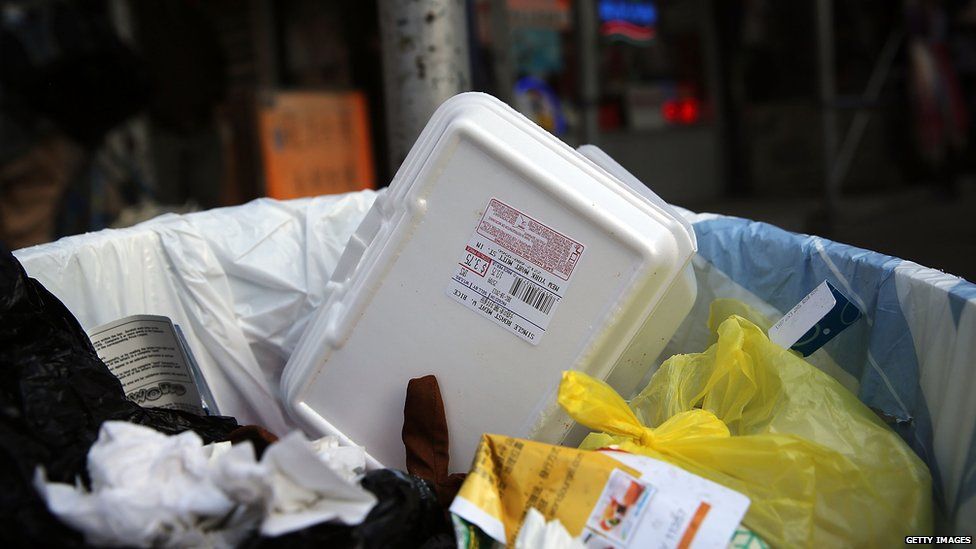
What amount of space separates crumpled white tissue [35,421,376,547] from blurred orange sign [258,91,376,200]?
3.12 meters

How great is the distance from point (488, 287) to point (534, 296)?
0.08m

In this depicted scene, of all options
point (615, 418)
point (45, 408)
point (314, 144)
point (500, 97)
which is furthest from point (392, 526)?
point (314, 144)

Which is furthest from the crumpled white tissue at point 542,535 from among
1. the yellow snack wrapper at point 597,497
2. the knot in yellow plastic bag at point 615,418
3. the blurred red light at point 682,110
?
the blurred red light at point 682,110

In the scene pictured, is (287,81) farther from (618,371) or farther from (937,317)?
(937,317)

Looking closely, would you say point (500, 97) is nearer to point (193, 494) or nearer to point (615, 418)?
point (615, 418)

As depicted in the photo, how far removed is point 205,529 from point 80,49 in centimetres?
307

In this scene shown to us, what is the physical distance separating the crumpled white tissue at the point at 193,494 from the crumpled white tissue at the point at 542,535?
23cm

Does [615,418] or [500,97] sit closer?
[615,418]

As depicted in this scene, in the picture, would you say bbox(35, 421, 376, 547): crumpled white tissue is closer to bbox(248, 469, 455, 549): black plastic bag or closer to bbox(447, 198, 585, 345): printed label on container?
bbox(248, 469, 455, 549): black plastic bag

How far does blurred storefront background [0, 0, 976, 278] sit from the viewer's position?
11.5 feet

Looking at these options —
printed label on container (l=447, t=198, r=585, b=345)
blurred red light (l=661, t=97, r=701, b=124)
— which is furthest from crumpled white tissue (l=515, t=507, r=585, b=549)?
blurred red light (l=661, t=97, r=701, b=124)

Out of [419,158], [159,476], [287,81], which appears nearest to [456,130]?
[419,158]

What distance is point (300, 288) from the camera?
6.07ft

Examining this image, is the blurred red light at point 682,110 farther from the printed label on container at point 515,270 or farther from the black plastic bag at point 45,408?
the black plastic bag at point 45,408
